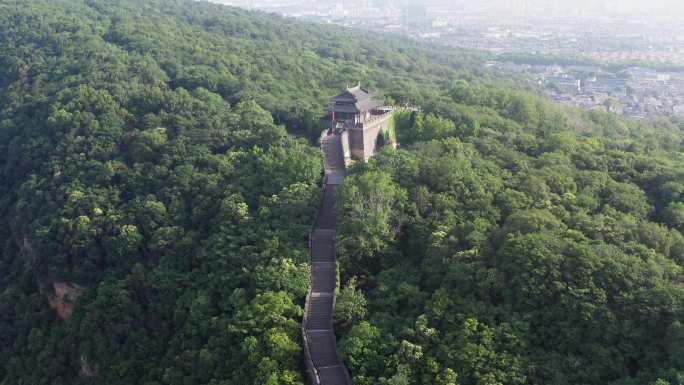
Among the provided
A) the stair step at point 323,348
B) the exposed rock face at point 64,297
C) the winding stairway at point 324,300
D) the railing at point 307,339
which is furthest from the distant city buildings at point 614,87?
the exposed rock face at point 64,297

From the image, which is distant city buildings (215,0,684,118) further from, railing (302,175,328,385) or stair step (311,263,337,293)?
stair step (311,263,337,293)

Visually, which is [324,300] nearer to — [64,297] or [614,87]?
[64,297]

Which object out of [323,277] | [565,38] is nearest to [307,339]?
[323,277]

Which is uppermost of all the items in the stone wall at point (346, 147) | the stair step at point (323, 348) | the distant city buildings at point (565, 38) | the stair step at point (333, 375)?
the stone wall at point (346, 147)

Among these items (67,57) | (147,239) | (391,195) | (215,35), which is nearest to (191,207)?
(147,239)

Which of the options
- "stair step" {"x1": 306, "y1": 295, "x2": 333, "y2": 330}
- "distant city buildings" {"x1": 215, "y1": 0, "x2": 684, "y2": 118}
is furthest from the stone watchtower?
"distant city buildings" {"x1": 215, "y1": 0, "x2": 684, "y2": 118}

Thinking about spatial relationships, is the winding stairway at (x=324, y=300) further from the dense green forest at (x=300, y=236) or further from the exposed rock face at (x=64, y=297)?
the exposed rock face at (x=64, y=297)

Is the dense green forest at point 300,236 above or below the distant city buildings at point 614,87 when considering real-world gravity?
above
